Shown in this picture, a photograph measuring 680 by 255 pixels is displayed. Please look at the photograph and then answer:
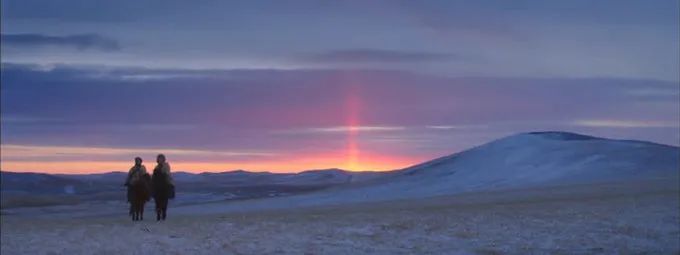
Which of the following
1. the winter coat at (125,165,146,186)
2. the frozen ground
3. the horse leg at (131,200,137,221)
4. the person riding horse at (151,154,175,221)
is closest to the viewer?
the frozen ground

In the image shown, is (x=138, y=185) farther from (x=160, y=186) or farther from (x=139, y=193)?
(x=160, y=186)

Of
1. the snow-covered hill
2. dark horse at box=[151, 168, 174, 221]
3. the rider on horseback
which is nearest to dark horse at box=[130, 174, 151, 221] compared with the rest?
the rider on horseback

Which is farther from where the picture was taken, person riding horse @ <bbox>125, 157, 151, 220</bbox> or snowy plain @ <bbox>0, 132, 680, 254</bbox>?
person riding horse @ <bbox>125, 157, 151, 220</bbox>

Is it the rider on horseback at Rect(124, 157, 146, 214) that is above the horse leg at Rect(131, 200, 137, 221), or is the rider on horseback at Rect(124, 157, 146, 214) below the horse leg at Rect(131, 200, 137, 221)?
above

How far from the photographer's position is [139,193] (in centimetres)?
2917

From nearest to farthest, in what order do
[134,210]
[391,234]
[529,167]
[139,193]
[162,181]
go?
[391,234], [162,181], [139,193], [134,210], [529,167]

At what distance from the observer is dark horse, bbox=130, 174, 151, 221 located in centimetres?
2873

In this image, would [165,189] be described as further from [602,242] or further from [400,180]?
[400,180]

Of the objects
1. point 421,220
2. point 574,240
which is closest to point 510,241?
point 574,240

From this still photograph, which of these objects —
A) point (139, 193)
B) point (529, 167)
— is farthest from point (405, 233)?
point (529, 167)

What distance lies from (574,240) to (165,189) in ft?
33.9

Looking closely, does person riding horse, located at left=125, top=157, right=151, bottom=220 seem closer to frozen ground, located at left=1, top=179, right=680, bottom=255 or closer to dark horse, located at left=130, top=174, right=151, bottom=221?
dark horse, located at left=130, top=174, right=151, bottom=221

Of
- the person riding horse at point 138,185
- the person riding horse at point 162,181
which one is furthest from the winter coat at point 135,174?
the person riding horse at point 162,181

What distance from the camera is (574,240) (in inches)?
999
